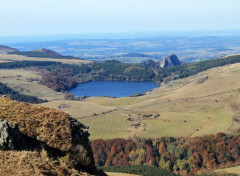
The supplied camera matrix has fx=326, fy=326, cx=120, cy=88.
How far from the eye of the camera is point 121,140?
126 meters

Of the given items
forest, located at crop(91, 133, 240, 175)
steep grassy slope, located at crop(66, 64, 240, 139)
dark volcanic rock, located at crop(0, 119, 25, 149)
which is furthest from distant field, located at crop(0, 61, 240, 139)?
dark volcanic rock, located at crop(0, 119, 25, 149)

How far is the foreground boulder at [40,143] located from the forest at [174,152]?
80835mm

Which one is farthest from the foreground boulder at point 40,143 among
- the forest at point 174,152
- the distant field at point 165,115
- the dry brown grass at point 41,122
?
the distant field at point 165,115

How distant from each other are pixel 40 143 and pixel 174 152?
3713 inches

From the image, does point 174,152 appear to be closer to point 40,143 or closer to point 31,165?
point 40,143

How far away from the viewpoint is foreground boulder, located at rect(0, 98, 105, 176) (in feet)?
90.5

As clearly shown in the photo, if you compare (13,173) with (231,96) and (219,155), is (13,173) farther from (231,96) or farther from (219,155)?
(231,96)

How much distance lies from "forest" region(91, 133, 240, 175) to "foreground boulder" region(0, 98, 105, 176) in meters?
80.8

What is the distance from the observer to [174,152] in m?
120

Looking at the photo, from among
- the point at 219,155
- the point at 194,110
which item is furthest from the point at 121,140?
the point at 194,110

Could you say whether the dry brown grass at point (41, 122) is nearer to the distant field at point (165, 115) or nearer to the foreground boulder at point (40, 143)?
the foreground boulder at point (40, 143)

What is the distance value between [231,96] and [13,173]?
556ft

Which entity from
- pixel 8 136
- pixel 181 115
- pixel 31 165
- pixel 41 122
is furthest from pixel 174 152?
pixel 31 165

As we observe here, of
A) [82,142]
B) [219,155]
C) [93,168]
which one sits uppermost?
[82,142]
